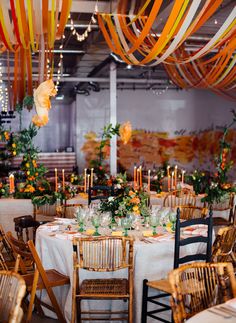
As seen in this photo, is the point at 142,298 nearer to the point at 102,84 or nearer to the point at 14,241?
the point at 14,241

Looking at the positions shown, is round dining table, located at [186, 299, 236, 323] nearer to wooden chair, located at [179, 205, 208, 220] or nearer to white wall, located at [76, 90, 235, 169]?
wooden chair, located at [179, 205, 208, 220]

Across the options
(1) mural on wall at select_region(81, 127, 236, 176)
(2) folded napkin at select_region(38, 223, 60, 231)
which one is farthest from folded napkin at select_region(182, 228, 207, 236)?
(1) mural on wall at select_region(81, 127, 236, 176)

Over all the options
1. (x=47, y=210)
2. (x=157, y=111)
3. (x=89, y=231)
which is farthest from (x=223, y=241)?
(x=157, y=111)

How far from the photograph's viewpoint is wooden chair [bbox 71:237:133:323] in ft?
14.2

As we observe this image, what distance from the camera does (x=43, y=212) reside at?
7.31m

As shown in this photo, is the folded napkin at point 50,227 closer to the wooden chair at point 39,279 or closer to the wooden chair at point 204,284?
the wooden chair at point 39,279

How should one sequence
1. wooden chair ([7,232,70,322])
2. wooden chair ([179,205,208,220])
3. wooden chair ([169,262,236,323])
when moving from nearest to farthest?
wooden chair ([169,262,236,323])
wooden chair ([7,232,70,322])
wooden chair ([179,205,208,220])

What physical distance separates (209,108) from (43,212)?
10.1m

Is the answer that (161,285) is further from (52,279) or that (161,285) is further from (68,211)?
(68,211)

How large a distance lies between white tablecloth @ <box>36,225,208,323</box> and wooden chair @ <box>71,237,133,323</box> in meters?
0.19

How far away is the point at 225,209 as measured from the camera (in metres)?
7.86

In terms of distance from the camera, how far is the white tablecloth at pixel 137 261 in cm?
466

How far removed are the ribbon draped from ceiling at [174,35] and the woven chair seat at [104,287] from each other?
2.25 m

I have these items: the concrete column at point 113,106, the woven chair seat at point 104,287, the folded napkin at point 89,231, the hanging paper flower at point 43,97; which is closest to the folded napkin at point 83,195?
the hanging paper flower at point 43,97
